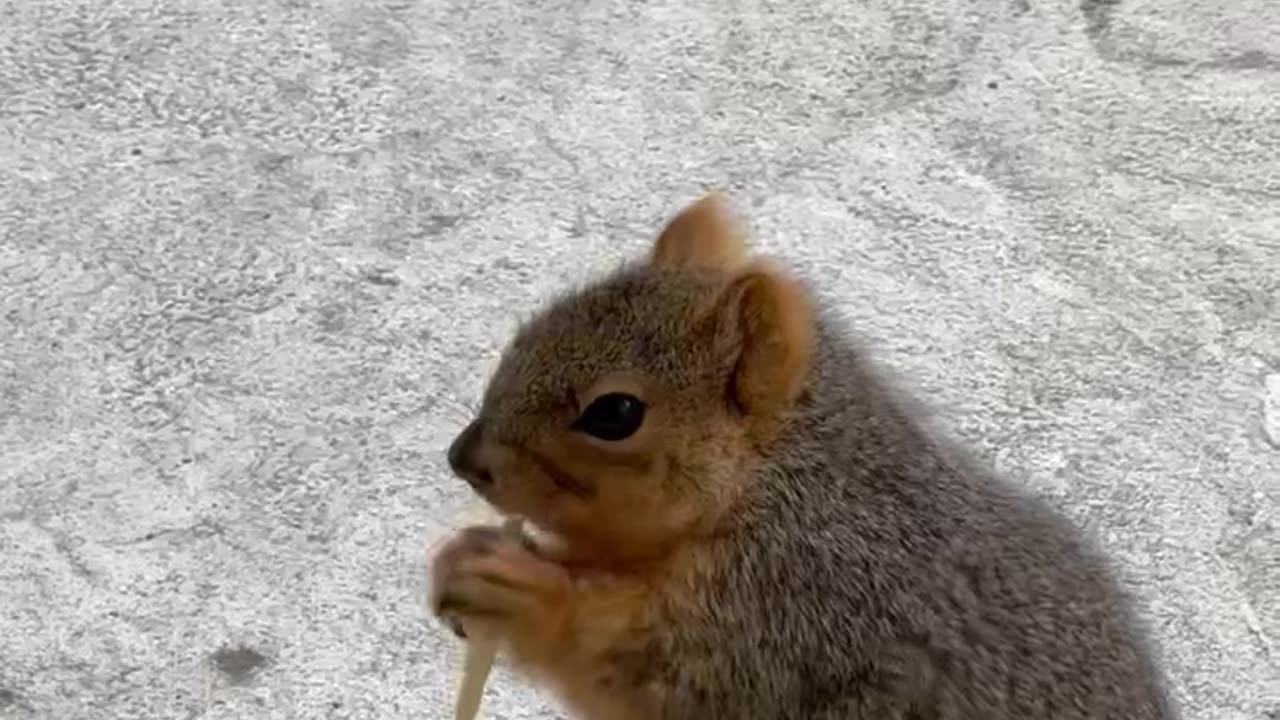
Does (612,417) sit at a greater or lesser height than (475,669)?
greater

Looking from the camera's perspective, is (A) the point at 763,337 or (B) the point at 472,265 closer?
(A) the point at 763,337

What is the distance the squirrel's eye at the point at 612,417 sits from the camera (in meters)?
1.61

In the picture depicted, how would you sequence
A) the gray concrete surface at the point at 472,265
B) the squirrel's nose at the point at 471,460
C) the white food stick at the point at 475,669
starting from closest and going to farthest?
the squirrel's nose at the point at 471,460
the white food stick at the point at 475,669
the gray concrete surface at the point at 472,265

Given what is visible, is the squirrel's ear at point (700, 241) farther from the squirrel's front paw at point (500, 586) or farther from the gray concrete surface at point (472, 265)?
the gray concrete surface at point (472, 265)

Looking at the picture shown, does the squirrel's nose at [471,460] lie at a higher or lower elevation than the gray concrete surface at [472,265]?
higher

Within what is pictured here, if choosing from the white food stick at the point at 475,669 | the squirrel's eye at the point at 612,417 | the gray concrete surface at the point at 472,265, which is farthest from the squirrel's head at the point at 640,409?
the gray concrete surface at the point at 472,265

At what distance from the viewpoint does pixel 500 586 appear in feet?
5.46

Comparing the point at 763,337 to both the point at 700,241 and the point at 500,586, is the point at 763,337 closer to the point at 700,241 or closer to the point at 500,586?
the point at 700,241

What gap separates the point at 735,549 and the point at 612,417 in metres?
0.13

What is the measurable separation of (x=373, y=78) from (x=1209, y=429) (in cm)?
110

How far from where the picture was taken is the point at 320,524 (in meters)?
2.40

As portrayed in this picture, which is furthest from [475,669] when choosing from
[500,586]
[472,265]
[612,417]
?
[472,265]

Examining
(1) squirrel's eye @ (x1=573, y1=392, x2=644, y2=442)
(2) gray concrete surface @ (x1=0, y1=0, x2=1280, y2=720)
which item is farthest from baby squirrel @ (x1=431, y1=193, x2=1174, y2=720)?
(2) gray concrete surface @ (x1=0, y1=0, x2=1280, y2=720)

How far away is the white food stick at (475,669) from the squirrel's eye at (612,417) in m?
0.13
